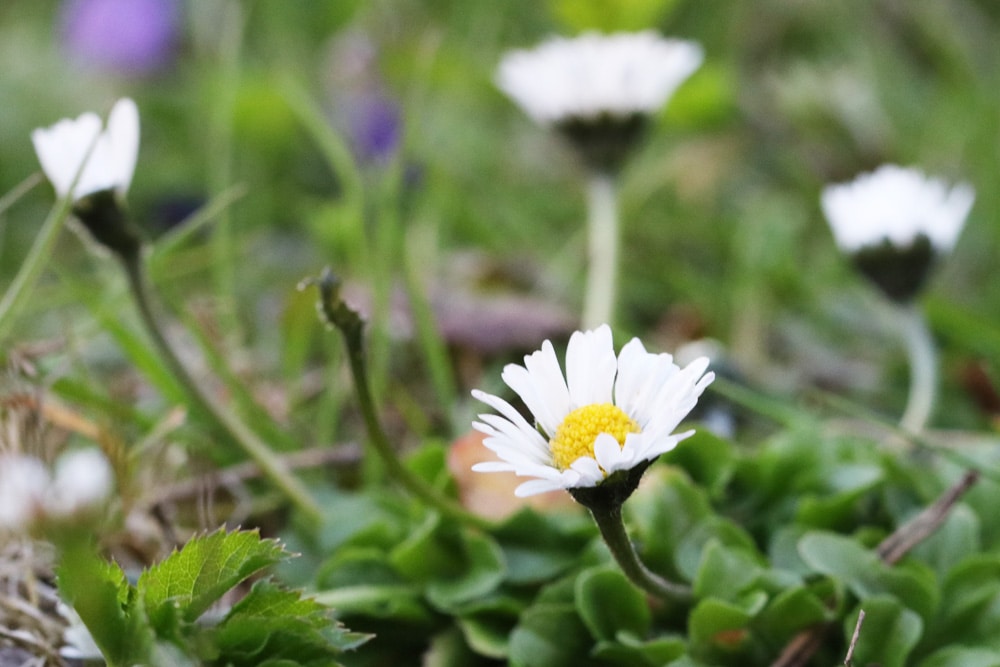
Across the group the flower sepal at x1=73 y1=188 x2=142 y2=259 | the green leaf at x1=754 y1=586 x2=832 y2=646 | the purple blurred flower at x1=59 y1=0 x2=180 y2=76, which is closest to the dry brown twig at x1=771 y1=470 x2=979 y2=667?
the green leaf at x1=754 y1=586 x2=832 y2=646

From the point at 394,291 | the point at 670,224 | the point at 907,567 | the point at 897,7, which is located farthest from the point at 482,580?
the point at 897,7

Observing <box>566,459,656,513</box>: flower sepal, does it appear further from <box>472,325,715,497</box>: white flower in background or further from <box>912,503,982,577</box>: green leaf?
<box>912,503,982,577</box>: green leaf

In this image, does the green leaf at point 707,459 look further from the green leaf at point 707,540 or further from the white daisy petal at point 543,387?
the white daisy petal at point 543,387

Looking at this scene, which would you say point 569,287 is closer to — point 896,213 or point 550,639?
point 896,213

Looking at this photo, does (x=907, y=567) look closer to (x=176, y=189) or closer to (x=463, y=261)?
(x=463, y=261)

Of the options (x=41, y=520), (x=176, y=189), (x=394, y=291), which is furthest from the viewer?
(x=176, y=189)

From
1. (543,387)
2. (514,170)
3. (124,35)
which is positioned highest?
(124,35)

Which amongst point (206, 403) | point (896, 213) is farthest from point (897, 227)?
point (206, 403)
